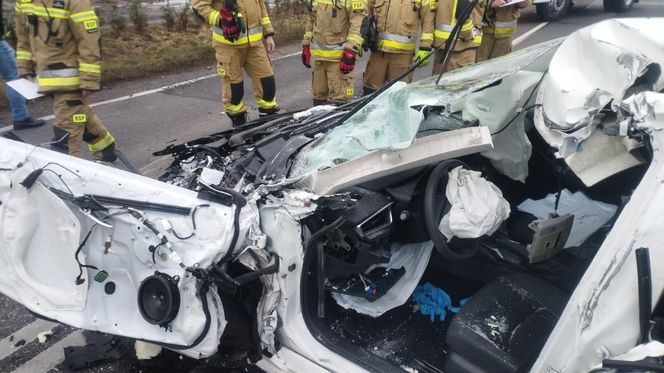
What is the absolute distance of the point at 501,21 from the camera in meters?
6.03

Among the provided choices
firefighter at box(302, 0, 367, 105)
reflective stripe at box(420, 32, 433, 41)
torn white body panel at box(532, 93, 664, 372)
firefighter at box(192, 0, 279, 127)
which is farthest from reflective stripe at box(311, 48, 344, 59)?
torn white body panel at box(532, 93, 664, 372)

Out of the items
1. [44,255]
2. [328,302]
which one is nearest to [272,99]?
[328,302]

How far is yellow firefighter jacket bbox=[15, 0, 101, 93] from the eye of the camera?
12.8 ft

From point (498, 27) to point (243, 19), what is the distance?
9.96ft

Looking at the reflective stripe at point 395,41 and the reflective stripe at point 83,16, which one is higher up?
the reflective stripe at point 83,16

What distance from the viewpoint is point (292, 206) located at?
6.10 feet

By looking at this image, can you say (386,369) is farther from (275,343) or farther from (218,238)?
(218,238)

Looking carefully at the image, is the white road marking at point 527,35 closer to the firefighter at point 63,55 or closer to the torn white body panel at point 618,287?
the firefighter at point 63,55

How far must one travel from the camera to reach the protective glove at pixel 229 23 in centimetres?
455

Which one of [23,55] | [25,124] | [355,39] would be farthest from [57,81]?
[355,39]

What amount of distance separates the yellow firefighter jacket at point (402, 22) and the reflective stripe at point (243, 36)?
1165 mm

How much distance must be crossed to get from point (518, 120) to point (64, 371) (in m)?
2.34

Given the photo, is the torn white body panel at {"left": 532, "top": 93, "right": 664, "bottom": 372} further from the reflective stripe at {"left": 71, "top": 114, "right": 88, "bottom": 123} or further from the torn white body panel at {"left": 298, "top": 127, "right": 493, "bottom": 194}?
the reflective stripe at {"left": 71, "top": 114, "right": 88, "bottom": 123}

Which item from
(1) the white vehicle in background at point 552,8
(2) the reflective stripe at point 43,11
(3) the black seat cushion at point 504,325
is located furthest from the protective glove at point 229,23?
(1) the white vehicle in background at point 552,8
